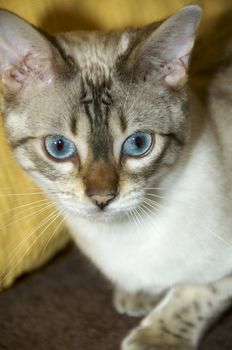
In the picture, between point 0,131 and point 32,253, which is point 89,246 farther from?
point 0,131

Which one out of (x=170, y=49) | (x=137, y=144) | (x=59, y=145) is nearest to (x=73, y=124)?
(x=59, y=145)

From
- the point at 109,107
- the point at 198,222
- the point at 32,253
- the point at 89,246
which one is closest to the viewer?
the point at 109,107

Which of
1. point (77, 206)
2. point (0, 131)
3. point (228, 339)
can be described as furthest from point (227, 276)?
point (0, 131)

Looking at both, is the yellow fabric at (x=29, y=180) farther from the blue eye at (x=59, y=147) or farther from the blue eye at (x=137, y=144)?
the blue eye at (x=137, y=144)

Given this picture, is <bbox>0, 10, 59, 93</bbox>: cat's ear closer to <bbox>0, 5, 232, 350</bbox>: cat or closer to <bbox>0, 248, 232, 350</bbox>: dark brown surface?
<bbox>0, 5, 232, 350</bbox>: cat

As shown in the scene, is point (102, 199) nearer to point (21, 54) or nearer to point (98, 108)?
point (98, 108)

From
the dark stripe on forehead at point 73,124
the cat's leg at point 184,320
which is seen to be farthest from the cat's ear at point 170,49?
the cat's leg at point 184,320
